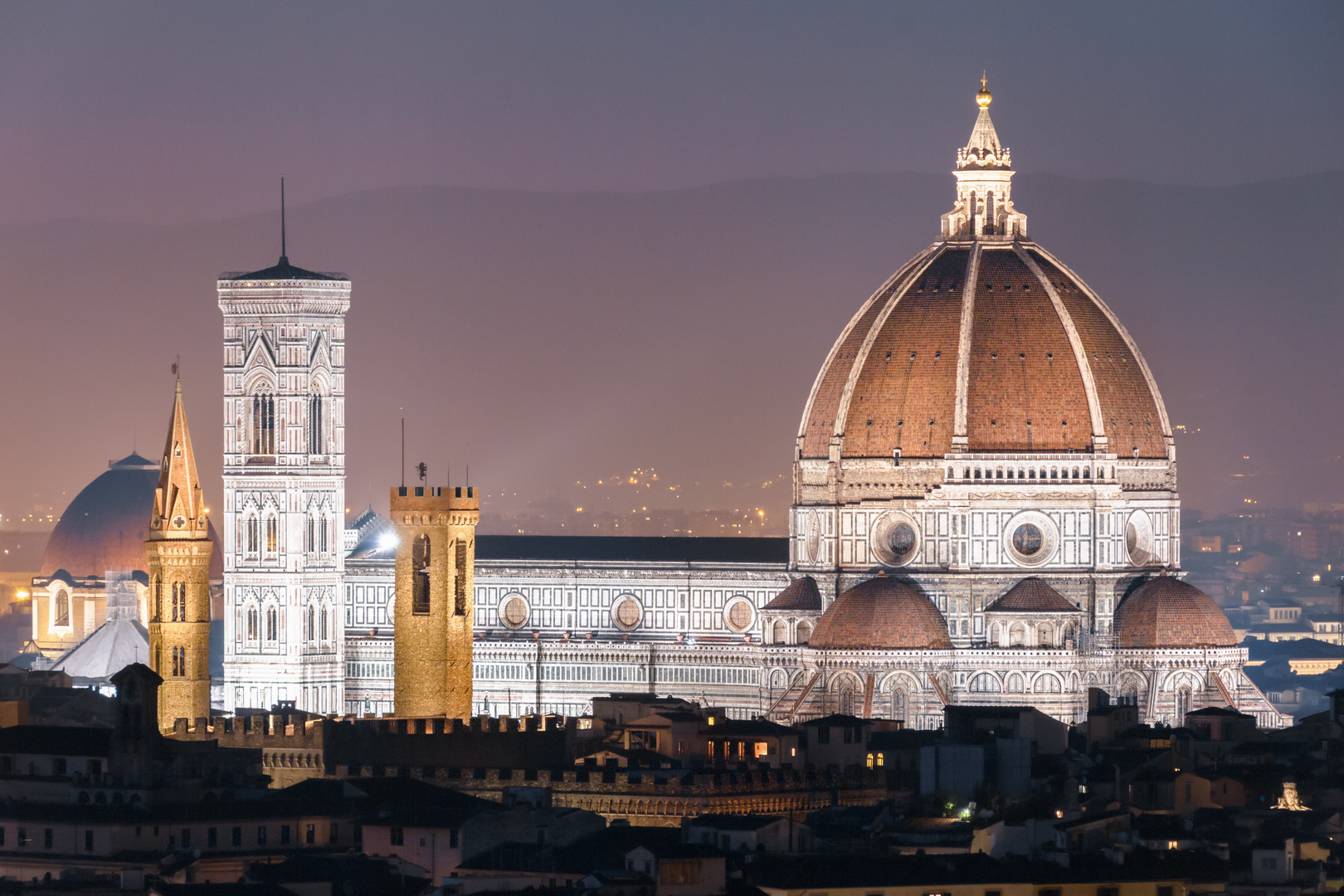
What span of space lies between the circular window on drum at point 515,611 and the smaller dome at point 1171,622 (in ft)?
A: 74.7

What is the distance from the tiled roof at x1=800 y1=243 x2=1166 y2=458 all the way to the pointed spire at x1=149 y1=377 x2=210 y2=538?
27530 millimetres

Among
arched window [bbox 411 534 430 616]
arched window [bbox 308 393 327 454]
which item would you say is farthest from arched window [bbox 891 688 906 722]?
arched window [bbox 308 393 327 454]

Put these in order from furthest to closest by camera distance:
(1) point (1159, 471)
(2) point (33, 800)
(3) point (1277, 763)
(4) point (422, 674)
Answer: (1) point (1159, 471) < (4) point (422, 674) < (3) point (1277, 763) < (2) point (33, 800)

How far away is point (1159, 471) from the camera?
169 m

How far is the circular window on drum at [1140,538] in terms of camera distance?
552 feet

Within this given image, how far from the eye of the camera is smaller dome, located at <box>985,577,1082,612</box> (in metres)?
162

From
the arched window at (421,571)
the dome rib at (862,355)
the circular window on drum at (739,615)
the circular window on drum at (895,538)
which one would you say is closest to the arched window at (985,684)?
the circular window on drum at (895,538)

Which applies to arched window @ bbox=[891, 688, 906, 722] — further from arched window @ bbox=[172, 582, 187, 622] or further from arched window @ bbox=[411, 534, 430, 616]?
arched window @ bbox=[172, 582, 187, 622]

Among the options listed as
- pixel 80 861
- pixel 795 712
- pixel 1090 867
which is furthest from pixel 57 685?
pixel 1090 867

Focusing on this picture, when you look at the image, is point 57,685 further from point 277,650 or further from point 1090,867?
point 1090,867

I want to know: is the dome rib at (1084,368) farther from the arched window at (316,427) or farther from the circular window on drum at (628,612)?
the arched window at (316,427)

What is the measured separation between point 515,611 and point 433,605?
105 feet

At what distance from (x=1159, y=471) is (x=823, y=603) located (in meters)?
12.3

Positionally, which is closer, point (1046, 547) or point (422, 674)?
point (422, 674)
